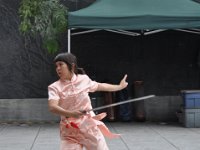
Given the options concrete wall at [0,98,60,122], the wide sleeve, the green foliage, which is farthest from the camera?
concrete wall at [0,98,60,122]

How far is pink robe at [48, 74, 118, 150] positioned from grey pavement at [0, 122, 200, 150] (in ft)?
13.2

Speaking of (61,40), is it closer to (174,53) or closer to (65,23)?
(65,23)

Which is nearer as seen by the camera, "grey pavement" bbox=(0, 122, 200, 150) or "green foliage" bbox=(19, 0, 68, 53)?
"grey pavement" bbox=(0, 122, 200, 150)

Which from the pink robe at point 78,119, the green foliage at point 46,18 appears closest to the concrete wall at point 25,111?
the green foliage at point 46,18

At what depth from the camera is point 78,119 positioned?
541cm

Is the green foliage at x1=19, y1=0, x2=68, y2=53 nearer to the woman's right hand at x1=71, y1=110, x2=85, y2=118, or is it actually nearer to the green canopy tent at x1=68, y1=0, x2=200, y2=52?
the green canopy tent at x1=68, y1=0, x2=200, y2=52

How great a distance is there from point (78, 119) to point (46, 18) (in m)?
7.06

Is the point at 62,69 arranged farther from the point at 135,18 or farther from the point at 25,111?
the point at 25,111

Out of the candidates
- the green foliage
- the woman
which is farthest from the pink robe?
the green foliage

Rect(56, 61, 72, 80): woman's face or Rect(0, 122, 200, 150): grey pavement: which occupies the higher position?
Rect(56, 61, 72, 80): woman's face

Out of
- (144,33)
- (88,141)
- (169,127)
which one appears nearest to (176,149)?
(169,127)

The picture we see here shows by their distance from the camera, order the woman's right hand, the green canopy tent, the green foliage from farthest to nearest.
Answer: the green foliage < the green canopy tent < the woman's right hand

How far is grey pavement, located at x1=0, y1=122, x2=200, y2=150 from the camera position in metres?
9.68

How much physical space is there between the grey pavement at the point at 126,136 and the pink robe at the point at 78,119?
13.2ft
